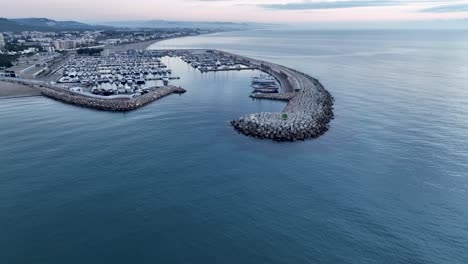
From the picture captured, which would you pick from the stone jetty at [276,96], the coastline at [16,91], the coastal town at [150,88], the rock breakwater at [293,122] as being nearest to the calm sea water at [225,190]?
the rock breakwater at [293,122]

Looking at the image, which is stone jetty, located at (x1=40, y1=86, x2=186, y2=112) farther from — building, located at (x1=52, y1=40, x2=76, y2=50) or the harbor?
building, located at (x1=52, y1=40, x2=76, y2=50)

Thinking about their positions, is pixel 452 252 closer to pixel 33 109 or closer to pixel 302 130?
pixel 302 130

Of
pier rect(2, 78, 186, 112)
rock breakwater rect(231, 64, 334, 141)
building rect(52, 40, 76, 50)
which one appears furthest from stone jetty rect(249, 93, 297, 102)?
building rect(52, 40, 76, 50)

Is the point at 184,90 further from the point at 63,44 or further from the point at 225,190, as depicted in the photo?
the point at 63,44

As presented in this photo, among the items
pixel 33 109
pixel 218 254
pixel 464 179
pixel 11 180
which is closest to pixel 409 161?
pixel 464 179

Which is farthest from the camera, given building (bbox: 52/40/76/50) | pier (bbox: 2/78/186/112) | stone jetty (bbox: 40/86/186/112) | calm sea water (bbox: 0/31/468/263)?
building (bbox: 52/40/76/50)

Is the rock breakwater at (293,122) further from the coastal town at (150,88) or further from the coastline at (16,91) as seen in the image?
the coastline at (16,91)
